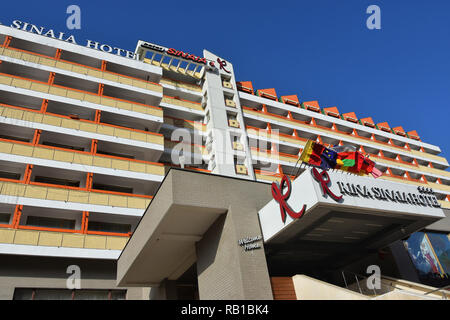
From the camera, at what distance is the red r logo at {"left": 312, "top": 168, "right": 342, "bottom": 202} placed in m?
12.4

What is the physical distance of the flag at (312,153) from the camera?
46.9ft

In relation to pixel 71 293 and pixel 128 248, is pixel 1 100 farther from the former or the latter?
pixel 128 248

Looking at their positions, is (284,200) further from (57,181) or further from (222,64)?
(222,64)

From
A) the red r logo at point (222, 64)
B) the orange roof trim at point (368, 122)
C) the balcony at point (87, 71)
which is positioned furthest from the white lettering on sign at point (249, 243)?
the orange roof trim at point (368, 122)

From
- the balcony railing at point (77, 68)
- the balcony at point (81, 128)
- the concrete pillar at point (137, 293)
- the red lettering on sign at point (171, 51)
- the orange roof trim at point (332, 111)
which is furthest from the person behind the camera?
the orange roof trim at point (332, 111)

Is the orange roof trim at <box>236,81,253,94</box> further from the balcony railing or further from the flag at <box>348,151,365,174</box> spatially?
the flag at <box>348,151,365,174</box>

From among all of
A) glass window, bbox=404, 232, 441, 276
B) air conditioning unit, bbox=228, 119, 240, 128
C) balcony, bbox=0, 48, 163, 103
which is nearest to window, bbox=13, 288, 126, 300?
glass window, bbox=404, 232, 441, 276

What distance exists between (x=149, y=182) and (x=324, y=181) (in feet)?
60.6

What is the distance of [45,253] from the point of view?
2078 centimetres

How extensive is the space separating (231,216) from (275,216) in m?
1.81

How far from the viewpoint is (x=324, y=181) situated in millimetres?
12648

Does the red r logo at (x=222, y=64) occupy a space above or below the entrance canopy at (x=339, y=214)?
above

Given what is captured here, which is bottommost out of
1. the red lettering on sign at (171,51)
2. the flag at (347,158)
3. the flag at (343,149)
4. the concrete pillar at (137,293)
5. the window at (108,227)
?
the concrete pillar at (137,293)

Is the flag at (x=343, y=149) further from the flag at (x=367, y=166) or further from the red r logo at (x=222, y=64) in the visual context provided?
the red r logo at (x=222, y=64)
